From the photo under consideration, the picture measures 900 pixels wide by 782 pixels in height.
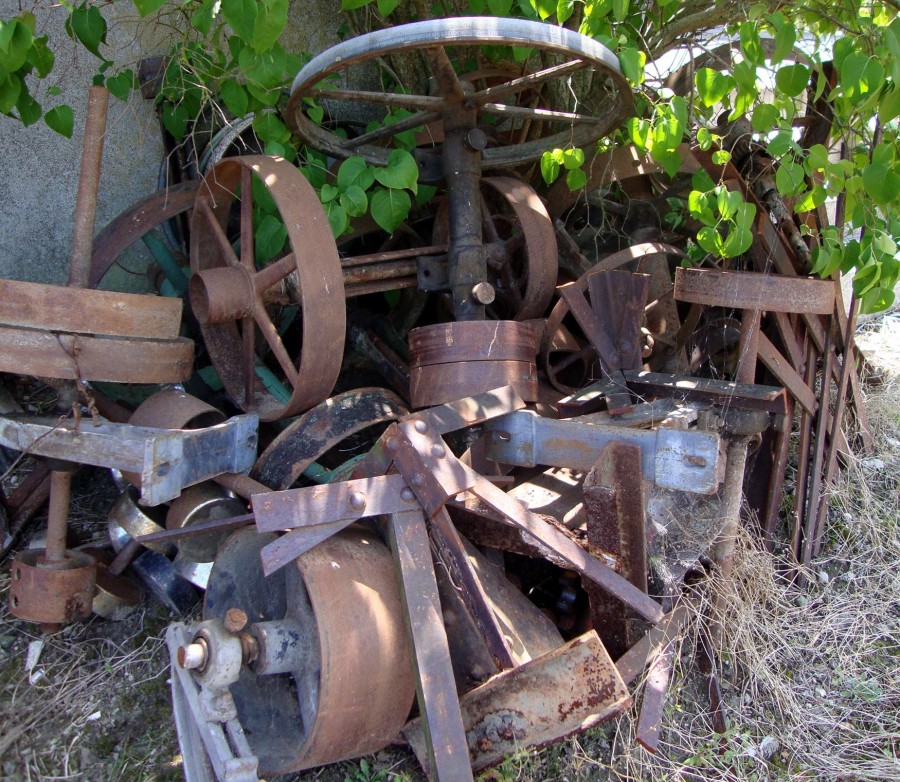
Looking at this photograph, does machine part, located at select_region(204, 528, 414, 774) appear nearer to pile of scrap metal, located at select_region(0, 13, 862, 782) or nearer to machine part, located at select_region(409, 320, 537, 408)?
pile of scrap metal, located at select_region(0, 13, 862, 782)

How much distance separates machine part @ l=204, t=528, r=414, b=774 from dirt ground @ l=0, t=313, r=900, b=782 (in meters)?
0.17

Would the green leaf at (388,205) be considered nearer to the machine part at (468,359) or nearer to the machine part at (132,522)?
the machine part at (468,359)

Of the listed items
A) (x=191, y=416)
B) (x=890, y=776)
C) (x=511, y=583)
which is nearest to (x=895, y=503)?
(x=890, y=776)

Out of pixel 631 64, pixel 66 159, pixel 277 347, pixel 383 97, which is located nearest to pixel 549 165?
pixel 631 64

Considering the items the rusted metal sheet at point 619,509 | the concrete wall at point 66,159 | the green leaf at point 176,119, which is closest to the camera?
the rusted metal sheet at point 619,509

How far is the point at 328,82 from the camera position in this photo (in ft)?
11.6

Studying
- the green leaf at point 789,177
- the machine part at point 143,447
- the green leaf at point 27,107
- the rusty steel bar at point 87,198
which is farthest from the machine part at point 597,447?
the green leaf at point 27,107

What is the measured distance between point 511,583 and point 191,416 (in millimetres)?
A: 1105

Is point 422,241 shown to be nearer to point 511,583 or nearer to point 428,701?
point 511,583

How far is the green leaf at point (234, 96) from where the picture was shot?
291 centimetres

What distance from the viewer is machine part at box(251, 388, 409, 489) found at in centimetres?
243

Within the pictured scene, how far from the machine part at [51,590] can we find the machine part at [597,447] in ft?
4.15

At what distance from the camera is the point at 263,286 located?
106 inches

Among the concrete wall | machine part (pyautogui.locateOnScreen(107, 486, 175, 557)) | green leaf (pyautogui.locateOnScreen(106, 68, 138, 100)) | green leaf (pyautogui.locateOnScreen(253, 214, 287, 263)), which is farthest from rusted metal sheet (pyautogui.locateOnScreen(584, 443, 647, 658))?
the concrete wall
